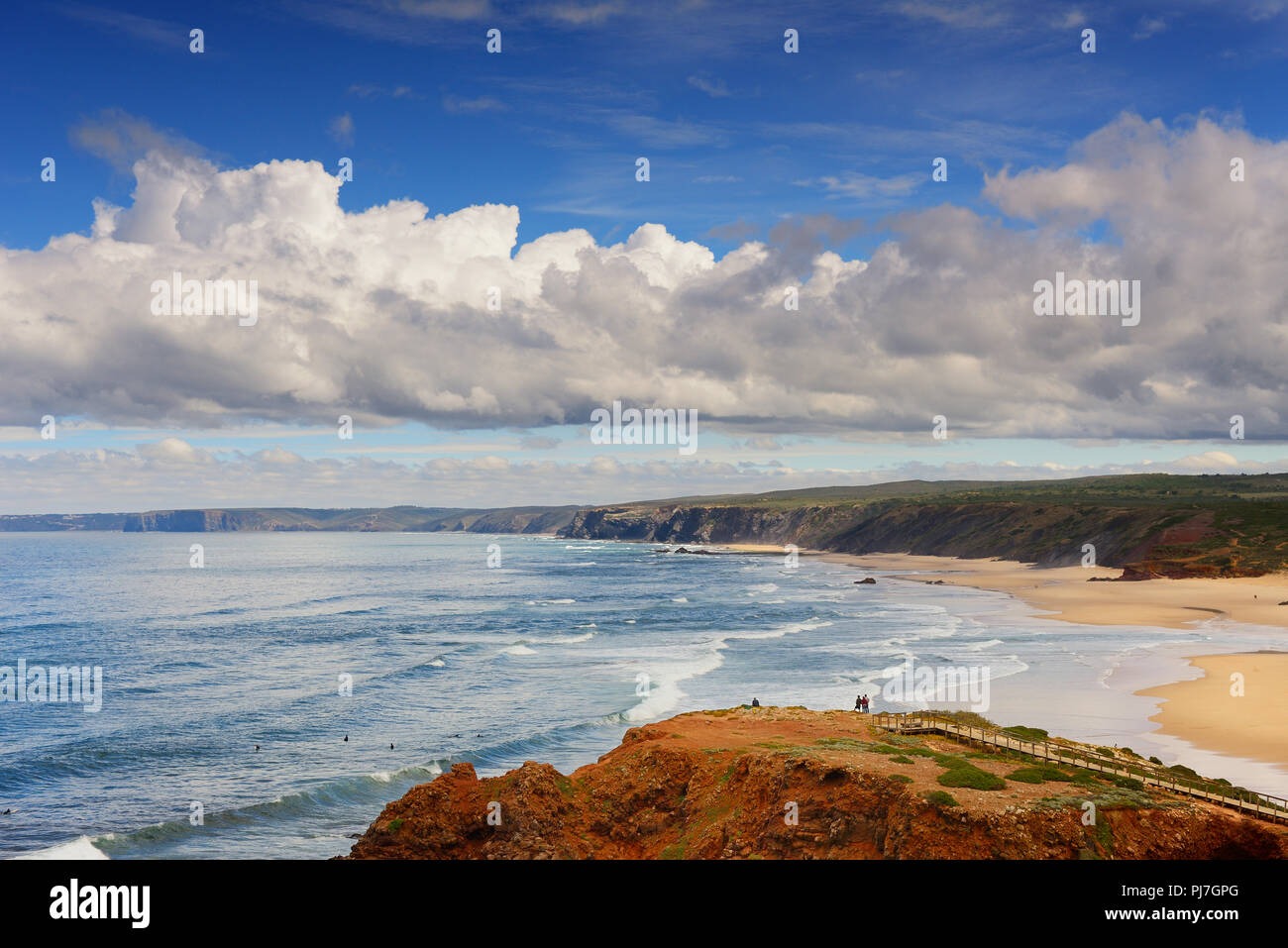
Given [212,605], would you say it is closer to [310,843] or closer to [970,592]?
[310,843]

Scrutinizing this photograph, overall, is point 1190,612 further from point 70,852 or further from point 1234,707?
point 70,852

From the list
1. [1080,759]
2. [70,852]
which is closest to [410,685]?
[70,852]

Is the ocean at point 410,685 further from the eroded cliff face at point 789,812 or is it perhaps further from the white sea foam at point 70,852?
the eroded cliff face at point 789,812

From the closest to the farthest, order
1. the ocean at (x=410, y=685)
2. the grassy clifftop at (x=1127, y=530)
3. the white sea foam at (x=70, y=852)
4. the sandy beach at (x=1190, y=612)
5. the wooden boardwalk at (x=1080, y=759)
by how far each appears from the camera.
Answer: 1. the wooden boardwalk at (x=1080, y=759)
2. the white sea foam at (x=70, y=852)
3. the ocean at (x=410, y=685)
4. the sandy beach at (x=1190, y=612)
5. the grassy clifftop at (x=1127, y=530)

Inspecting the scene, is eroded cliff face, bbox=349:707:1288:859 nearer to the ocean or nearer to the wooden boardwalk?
the wooden boardwalk

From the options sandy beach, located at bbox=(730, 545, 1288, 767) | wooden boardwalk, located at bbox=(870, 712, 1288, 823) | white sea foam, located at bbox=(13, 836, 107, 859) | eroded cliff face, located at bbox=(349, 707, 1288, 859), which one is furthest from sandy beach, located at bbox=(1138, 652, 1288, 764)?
white sea foam, located at bbox=(13, 836, 107, 859)

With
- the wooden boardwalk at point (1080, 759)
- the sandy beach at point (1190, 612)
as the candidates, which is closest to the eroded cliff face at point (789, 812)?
the wooden boardwalk at point (1080, 759)

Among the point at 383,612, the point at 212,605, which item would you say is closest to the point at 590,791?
the point at 383,612
